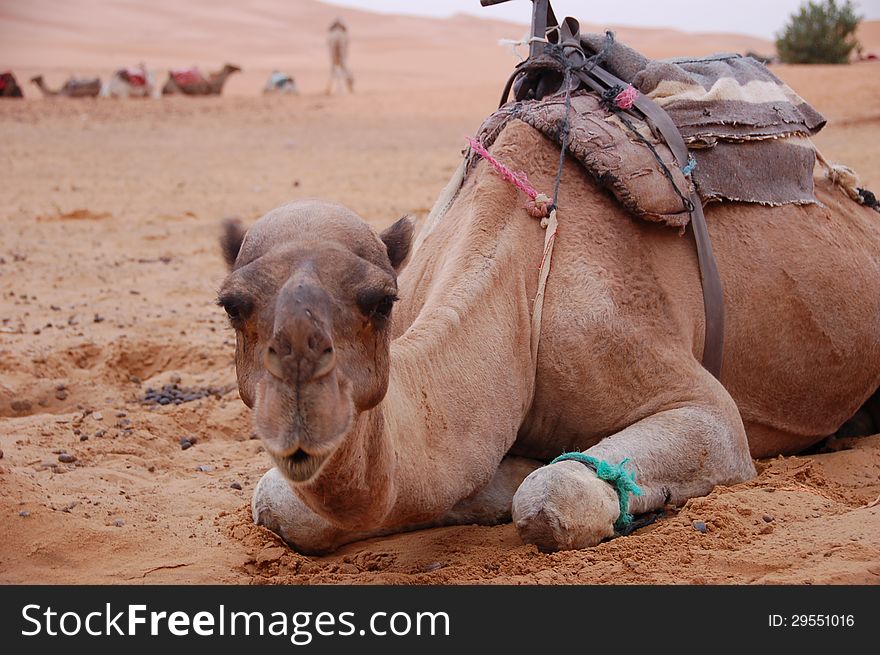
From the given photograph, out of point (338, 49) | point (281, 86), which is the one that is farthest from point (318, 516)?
point (338, 49)

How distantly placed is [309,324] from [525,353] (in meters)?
1.44

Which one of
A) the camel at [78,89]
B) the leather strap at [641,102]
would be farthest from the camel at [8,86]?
the leather strap at [641,102]

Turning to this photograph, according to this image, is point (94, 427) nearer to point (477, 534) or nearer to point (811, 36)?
point (477, 534)

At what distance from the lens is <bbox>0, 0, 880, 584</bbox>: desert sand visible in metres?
3.57

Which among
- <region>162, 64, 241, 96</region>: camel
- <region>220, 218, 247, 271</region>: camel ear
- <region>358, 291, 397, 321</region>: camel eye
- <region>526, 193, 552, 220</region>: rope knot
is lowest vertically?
<region>162, 64, 241, 96</region>: camel

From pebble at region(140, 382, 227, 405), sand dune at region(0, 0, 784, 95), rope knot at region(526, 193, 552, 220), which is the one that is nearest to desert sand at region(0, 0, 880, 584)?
pebble at region(140, 382, 227, 405)

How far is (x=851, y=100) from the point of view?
69.2 feet

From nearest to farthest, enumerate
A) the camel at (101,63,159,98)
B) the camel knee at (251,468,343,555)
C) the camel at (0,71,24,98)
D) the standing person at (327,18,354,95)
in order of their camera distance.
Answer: the camel knee at (251,468,343,555), the camel at (0,71,24,98), the camel at (101,63,159,98), the standing person at (327,18,354,95)

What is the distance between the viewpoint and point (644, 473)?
3.87 m

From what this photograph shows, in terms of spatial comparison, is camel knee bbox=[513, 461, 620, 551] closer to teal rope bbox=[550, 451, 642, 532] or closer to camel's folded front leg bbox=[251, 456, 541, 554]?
teal rope bbox=[550, 451, 642, 532]

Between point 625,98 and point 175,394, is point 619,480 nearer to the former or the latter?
point 625,98

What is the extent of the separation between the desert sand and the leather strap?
2.06 ft

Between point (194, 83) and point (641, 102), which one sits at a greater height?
point (641, 102)

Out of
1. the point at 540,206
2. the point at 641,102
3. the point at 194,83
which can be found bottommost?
the point at 194,83
